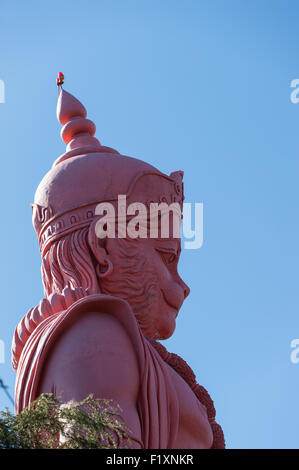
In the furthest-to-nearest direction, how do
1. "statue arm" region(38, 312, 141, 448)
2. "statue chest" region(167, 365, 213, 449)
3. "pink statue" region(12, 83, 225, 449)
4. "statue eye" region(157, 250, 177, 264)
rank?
"statue eye" region(157, 250, 177, 264) → "statue chest" region(167, 365, 213, 449) → "pink statue" region(12, 83, 225, 449) → "statue arm" region(38, 312, 141, 448)

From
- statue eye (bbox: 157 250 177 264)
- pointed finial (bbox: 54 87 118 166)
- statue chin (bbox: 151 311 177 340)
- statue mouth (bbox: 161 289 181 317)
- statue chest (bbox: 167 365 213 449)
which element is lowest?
statue chest (bbox: 167 365 213 449)

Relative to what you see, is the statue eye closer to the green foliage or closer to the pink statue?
the pink statue

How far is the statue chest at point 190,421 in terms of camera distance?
8602 millimetres

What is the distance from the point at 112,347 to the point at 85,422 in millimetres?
2276

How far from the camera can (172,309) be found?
9492 millimetres

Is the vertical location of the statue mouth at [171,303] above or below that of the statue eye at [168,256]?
below

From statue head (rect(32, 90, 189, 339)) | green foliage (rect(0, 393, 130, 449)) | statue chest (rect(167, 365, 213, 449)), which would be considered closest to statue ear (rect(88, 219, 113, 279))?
statue head (rect(32, 90, 189, 339))

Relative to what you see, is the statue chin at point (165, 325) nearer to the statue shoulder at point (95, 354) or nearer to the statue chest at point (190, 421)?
the statue chest at point (190, 421)

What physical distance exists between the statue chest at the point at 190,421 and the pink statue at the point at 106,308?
0.01 metres

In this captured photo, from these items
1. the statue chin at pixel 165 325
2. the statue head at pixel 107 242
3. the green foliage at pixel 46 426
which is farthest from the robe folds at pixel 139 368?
the green foliage at pixel 46 426

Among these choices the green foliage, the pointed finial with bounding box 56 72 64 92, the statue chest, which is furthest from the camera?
the pointed finial with bounding box 56 72 64 92

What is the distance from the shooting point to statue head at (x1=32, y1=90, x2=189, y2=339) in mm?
9102
